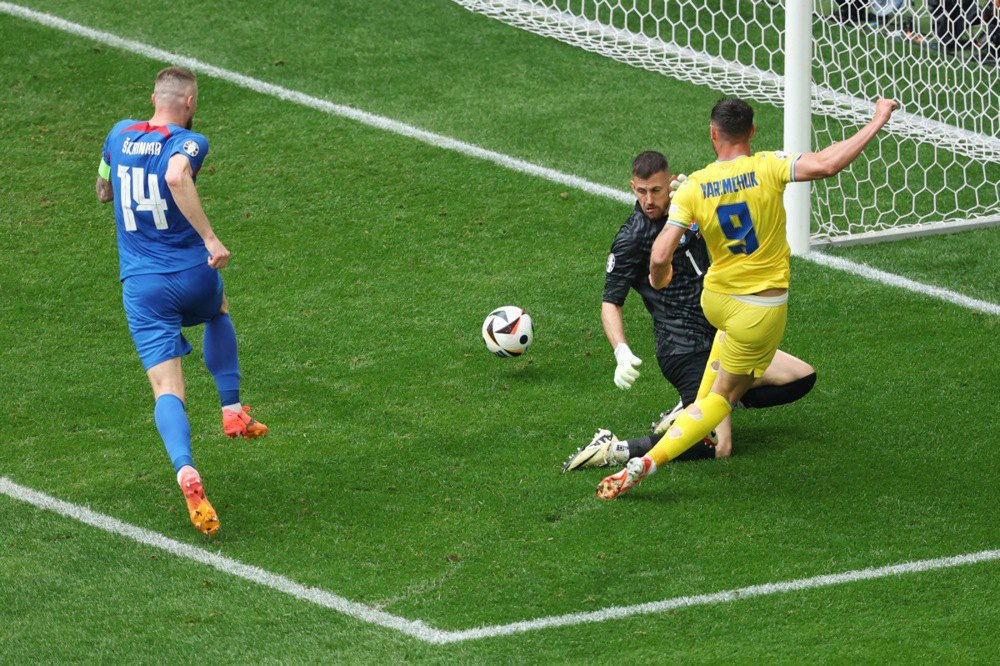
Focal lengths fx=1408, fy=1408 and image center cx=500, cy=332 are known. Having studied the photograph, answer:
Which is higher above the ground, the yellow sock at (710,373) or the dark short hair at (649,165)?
the dark short hair at (649,165)

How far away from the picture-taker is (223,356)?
6.84 metres

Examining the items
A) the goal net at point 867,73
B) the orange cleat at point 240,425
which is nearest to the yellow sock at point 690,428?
the orange cleat at point 240,425

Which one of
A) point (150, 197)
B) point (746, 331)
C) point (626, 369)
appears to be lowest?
point (626, 369)

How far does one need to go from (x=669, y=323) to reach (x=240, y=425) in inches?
85.7

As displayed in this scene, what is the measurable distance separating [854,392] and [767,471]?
119 cm

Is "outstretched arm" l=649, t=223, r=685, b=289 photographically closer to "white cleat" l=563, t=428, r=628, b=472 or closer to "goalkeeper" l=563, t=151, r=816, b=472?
"goalkeeper" l=563, t=151, r=816, b=472

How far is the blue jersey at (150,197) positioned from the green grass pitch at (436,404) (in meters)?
1.15

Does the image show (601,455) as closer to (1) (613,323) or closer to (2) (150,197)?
(1) (613,323)

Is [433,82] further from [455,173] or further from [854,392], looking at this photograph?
[854,392]

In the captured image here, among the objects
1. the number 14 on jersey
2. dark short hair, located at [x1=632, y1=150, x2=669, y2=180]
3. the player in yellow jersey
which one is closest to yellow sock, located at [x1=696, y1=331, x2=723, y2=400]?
the player in yellow jersey

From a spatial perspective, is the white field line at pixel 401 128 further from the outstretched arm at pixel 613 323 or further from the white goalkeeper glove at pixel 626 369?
the white goalkeeper glove at pixel 626 369

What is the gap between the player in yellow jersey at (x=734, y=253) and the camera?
5.98 m

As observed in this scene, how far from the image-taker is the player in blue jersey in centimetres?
612

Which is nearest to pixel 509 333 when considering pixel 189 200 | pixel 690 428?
pixel 690 428
